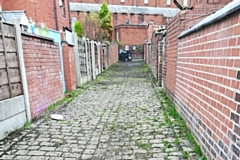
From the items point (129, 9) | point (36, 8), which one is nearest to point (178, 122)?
point (36, 8)

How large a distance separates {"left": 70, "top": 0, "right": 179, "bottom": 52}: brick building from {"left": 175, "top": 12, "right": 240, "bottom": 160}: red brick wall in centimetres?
2854

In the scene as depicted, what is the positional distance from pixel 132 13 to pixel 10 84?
34.8 meters

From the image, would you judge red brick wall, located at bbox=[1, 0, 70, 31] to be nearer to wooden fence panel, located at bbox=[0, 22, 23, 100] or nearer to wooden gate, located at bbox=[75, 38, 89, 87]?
wooden gate, located at bbox=[75, 38, 89, 87]

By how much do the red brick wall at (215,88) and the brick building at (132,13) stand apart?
28.5m

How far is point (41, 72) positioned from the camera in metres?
4.38

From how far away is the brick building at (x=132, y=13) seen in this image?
1217 inches

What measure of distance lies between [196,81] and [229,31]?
1.15 metres

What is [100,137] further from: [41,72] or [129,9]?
[129,9]

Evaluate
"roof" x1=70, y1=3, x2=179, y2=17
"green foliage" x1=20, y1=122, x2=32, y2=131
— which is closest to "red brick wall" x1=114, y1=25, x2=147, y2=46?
"roof" x1=70, y1=3, x2=179, y2=17

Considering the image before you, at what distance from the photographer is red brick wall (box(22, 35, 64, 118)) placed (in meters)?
3.85

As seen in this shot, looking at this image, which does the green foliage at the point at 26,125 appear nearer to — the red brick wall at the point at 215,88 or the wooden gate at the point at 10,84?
the wooden gate at the point at 10,84

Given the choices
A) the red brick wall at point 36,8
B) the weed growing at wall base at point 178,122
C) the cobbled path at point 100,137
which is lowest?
the cobbled path at point 100,137

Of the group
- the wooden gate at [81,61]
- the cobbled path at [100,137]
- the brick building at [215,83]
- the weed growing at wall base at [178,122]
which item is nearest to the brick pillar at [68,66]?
the wooden gate at [81,61]

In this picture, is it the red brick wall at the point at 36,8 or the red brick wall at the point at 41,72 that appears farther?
the red brick wall at the point at 36,8
